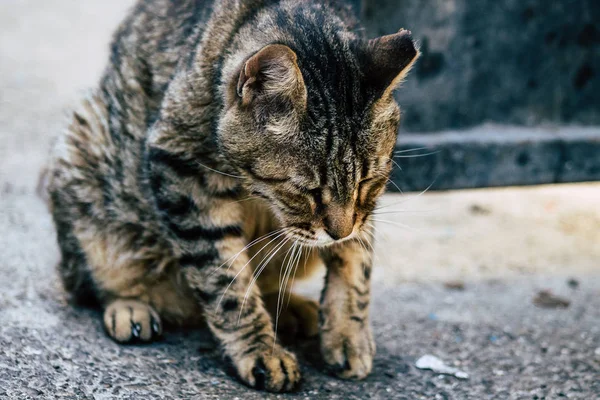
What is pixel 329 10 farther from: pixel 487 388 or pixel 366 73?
pixel 487 388

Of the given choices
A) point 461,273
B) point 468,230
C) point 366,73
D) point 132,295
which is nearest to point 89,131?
point 132,295

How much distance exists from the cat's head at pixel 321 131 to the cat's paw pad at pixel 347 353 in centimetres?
53

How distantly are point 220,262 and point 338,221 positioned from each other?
20.1 inches

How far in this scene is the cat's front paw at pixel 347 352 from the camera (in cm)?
270

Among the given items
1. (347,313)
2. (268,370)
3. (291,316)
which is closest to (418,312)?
(291,316)

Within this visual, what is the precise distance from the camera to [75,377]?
7.91 feet

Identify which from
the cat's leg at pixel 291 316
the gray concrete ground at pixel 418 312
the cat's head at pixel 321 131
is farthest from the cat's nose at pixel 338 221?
the cat's leg at pixel 291 316

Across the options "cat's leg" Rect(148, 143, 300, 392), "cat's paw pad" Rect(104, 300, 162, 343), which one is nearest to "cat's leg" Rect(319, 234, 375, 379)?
"cat's leg" Rect(148, 143, 300, 392)

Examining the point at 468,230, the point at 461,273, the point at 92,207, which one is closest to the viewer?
the point at 92,207

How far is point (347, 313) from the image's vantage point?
9.00 ft

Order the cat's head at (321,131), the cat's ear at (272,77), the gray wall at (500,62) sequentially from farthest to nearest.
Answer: the gray wall at (500,62) < the cat's head at (321,131) < the cat's ear at (272,77)

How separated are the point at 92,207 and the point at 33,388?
0.86 metres

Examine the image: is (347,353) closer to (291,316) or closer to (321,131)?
(291,316)

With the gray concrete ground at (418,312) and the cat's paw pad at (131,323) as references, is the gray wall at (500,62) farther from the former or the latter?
the cat's paw pad at (131,323)
